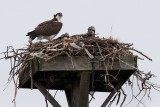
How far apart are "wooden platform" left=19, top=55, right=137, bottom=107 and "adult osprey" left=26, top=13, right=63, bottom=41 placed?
2158 millimetres

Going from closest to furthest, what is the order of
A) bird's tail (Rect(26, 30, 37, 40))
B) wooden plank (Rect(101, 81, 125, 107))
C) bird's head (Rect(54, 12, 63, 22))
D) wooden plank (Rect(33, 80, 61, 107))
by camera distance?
wooden plank (Rect(33, 80, 61, 107)) → wooden plank (Rect(101, 81, 125, 107)) → bird's tail (Rect(26, 30, 37, 40)) → bird's head (Rect(54, 12, 63, 22))

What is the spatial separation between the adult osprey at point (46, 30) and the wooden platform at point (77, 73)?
7.08 ft

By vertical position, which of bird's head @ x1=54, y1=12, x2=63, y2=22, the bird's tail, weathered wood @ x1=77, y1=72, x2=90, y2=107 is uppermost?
bird's head @ x1=54, y1=12, x2=63, y2=22

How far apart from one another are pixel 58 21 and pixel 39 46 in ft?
10.1

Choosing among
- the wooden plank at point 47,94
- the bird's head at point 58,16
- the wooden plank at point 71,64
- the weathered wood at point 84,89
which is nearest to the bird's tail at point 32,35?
A: the bird's head at point 58,16

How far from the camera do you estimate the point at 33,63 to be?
623cm

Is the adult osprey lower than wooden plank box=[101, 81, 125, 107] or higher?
higher

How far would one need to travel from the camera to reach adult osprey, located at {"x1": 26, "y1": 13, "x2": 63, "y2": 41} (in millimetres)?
9070

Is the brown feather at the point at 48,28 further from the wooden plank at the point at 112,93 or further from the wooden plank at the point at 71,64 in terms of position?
the wooden plank at the point at 71,64

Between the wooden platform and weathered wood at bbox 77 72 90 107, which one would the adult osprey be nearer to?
the wooden platform

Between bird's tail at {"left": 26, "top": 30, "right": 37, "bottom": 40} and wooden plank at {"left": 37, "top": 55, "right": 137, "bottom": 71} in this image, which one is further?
bird's tail at {"left": 26, "top": 30, "right": 37, "bottom": 40}

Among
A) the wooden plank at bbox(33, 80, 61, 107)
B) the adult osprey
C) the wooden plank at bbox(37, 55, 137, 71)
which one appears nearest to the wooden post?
the wooden plank at bbox(37, 55, 137, 71)

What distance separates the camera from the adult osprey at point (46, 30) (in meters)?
9.07

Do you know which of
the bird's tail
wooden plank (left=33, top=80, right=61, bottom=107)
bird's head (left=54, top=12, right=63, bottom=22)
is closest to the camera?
wooden plank (left=33, top=80, right=61, bottom=107)
